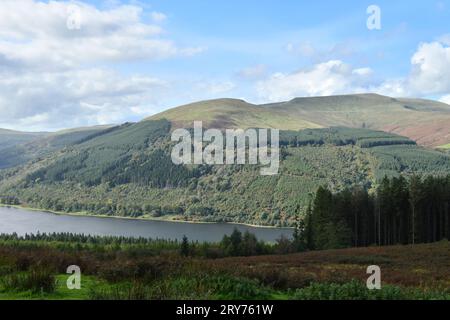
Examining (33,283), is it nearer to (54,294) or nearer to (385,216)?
(54,294)

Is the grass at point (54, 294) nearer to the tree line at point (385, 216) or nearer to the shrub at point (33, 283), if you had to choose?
the shrub at point (33, 283)

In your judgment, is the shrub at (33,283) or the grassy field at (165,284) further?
the shrub at (33,283)

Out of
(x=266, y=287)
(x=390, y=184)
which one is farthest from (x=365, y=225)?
(x=266, y=287)

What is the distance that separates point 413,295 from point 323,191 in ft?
250

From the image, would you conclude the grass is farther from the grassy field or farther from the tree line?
the tree line

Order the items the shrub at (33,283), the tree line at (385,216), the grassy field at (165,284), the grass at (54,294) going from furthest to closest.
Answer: the tree line at (385,216), the shrub at (33,283), the grass at (54,294), the grassy field at (165,284)

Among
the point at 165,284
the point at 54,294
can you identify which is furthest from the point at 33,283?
the point at 165,284

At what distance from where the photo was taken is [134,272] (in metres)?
17.6

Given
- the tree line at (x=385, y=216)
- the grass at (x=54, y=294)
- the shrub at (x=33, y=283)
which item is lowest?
the tree line at (x=385, y=216)

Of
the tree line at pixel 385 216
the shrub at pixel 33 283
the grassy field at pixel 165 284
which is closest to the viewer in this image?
the grassy field at pixel 165 284

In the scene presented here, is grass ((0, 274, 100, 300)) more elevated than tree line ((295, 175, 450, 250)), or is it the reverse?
grass ((0, 274, 100, 300))

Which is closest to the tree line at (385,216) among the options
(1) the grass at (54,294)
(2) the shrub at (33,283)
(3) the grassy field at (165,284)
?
(3) the grassy field at (165,284)

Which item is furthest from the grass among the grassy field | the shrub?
the shrub
